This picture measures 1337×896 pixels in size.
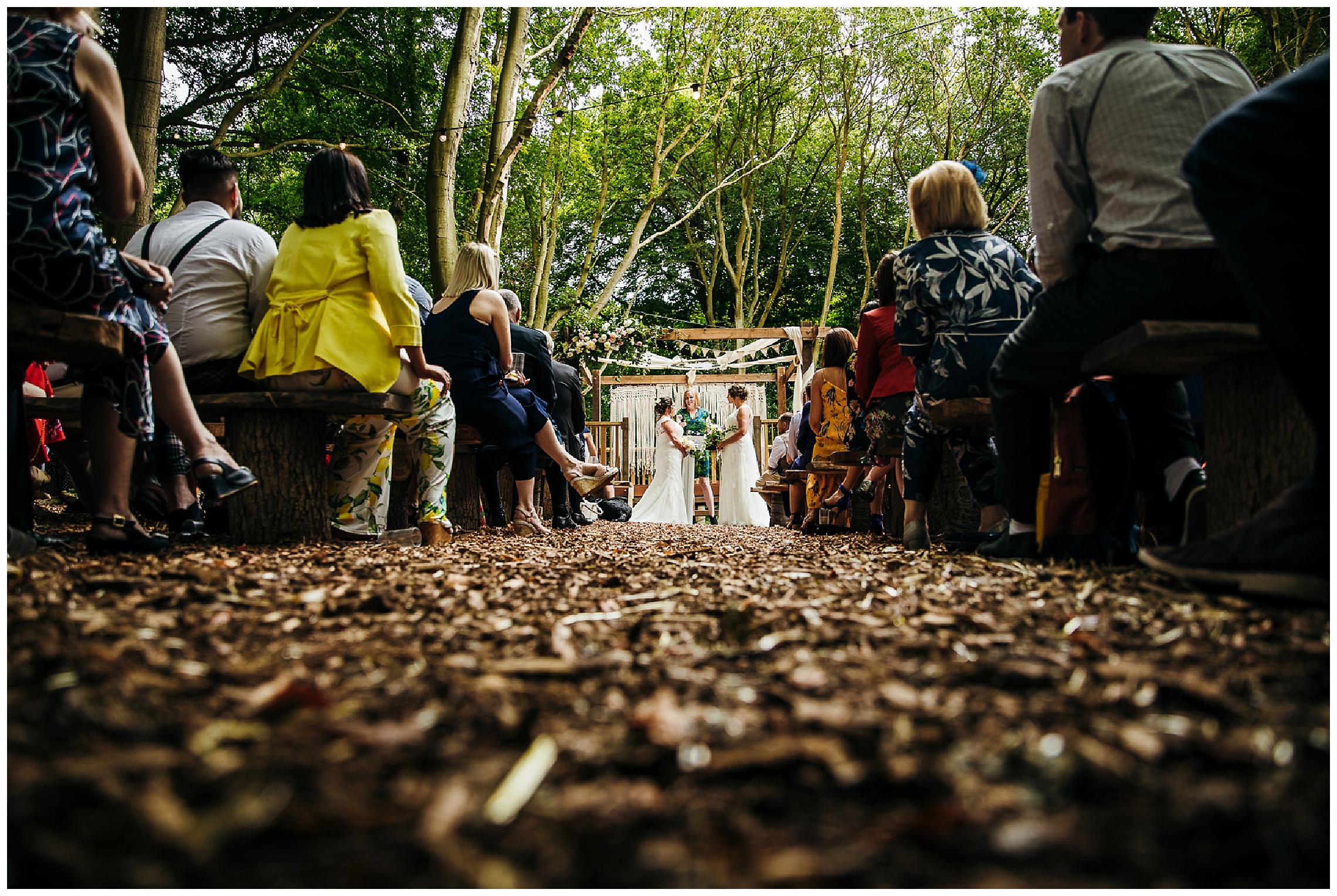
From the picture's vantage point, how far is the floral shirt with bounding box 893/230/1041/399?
3.71 metres

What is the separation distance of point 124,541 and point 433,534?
5.37 feet

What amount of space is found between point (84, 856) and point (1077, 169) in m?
2.87

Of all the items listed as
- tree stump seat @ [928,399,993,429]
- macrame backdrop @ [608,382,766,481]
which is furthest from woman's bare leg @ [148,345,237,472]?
macrame backdrop @ [608,382,766,481]

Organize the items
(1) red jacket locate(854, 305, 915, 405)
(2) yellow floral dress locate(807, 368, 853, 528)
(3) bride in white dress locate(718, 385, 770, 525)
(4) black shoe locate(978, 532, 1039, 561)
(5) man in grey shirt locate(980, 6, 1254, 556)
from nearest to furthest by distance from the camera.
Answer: (5) man in grey shirt locate(980, 6, 1254, 556) < (4) black shoe locate(978, 532, 1039, 561) < (1) red jacket locate(854, 305, 915, 405) < (2) yellow floral dress locate(807, 368, 853, 528) < (3) bride in white dress locate(718, 385, 770, 525)

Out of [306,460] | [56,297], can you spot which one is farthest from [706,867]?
[306,460]

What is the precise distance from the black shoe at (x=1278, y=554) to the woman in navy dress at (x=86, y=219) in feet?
9.08

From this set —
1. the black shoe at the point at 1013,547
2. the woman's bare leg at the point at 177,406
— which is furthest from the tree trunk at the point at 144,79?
the black shoe at the point at 1013,547

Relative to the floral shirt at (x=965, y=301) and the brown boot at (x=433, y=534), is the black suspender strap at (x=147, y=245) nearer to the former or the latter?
the brown boot at (x=433, y=534)

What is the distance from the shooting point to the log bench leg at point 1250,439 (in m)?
2.18

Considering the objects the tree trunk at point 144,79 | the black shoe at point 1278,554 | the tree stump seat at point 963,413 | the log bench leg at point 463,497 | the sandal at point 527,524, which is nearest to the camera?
the black shoe at point 1278,554

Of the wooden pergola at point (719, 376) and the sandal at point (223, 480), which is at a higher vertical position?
the wooden pergola at point (719, 376)

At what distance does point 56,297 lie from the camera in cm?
239

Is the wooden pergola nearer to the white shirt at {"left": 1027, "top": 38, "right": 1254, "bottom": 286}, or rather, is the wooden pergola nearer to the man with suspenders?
the man with suspenders

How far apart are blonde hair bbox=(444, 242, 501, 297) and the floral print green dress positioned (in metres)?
8.51
